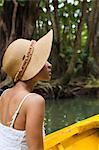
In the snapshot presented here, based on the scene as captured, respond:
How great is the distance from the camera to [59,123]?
7180 millimetres

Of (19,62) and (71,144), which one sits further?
(71,144)

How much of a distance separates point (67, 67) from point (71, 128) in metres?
10.3

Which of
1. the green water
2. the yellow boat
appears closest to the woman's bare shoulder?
the yellow boat

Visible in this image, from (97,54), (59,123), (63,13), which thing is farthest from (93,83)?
(59,123)

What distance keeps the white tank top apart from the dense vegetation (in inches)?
371

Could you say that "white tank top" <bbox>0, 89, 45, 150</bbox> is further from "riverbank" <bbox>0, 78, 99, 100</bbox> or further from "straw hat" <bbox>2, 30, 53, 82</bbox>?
"riverbank" <bbox>0, 78, 99, 100</bbox>

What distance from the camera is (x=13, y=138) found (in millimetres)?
1658

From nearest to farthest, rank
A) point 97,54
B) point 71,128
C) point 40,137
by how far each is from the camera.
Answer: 1. point 40,137
2. point 71,128
3. point 97,54

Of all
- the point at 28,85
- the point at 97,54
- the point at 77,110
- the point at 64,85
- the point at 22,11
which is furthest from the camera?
the point at 97,54

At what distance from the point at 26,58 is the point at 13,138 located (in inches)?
11.4

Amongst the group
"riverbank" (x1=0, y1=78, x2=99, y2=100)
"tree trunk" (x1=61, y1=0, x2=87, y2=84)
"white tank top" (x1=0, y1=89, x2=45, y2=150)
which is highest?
"white tank top" (x1=0, y1=89, x2=45, y2=150)

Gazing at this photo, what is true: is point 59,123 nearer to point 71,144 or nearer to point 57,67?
point 71,144

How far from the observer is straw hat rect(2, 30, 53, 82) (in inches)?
66.6

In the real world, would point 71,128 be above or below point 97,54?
above
